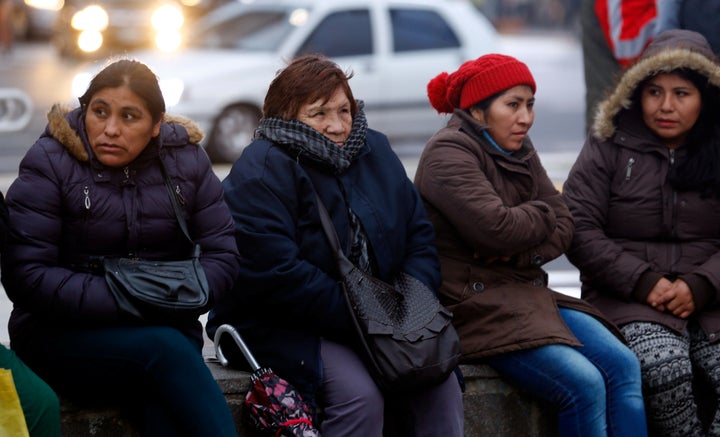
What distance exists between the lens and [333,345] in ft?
14.7

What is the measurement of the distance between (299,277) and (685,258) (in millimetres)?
1666

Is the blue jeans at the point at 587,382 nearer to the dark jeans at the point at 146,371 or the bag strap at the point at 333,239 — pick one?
the bag strap at the point at 333,239

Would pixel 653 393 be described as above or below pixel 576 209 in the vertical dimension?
below

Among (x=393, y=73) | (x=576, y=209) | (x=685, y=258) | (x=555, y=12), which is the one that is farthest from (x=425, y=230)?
(x=555, y=12)

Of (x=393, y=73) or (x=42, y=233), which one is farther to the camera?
(x=393, y=73)

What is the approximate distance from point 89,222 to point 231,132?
825 cm

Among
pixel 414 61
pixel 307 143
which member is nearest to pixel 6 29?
pixel 414 61

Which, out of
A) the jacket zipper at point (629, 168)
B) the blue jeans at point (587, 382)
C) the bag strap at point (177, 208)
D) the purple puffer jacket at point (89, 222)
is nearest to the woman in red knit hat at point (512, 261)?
the blue jeans at point (587, 382)

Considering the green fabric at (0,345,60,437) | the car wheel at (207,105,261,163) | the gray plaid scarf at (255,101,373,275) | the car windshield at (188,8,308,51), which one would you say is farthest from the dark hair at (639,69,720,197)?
the car windshield at (188,8,308,51)

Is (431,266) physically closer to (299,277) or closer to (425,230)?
(425,230)

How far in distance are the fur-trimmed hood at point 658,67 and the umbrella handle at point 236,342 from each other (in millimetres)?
1761

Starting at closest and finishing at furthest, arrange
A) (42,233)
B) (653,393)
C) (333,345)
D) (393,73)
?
(42,233) → (333,345) → (653,393) → (393,73)

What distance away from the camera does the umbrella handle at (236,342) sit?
14.6 ft

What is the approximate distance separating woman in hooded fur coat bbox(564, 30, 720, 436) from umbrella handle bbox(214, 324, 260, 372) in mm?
1450
